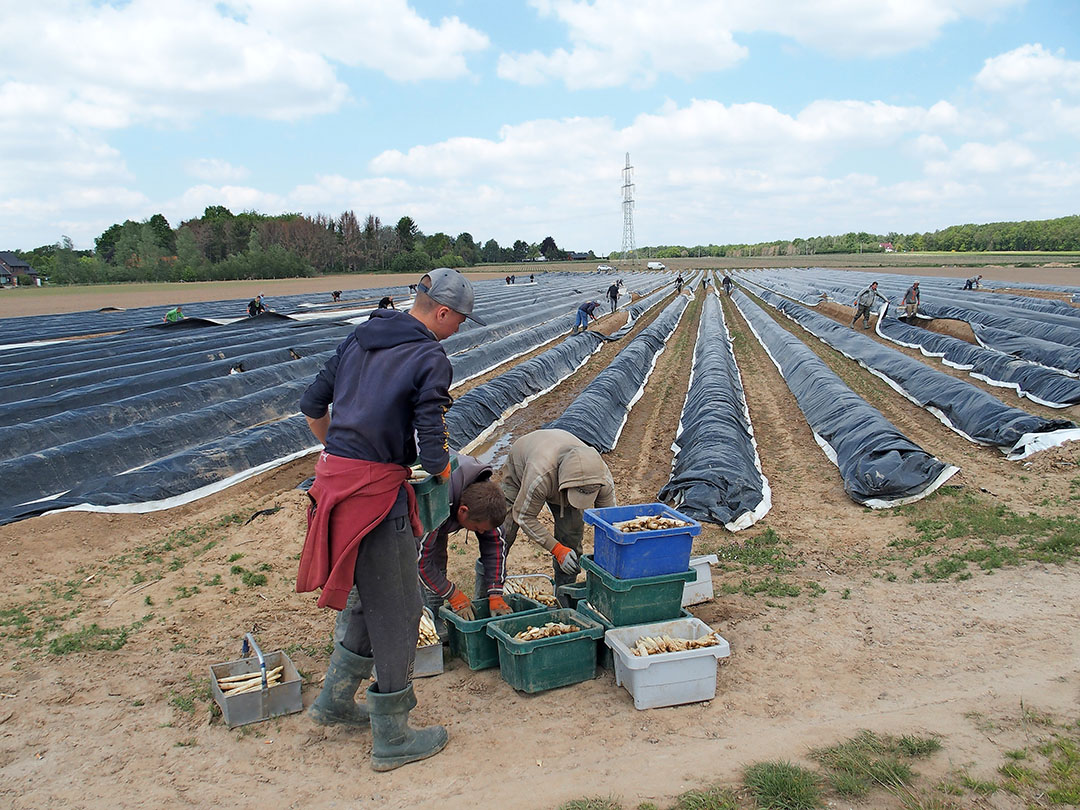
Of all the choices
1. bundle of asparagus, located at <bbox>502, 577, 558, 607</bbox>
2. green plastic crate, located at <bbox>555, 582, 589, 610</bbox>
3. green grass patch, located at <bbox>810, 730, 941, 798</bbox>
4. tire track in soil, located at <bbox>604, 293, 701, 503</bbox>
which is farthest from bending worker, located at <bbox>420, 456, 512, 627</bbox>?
tire track in soil, located at <bbox>604, 293, 701, 503</bbox>

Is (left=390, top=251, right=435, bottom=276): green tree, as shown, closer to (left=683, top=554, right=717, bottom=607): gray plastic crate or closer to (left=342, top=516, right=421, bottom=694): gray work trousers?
(left=683, top=554, right=717, bottom=607): gray plastic crate

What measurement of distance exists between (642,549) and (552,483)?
0.76 metres

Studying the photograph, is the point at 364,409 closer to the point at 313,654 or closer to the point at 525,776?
the point at 525,776

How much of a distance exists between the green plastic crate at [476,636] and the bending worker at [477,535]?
0.07 metres

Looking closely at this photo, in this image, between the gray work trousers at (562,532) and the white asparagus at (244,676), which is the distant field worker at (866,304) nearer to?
the gray work trousers at (562,532)

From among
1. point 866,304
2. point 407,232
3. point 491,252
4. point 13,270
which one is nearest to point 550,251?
point 491,252

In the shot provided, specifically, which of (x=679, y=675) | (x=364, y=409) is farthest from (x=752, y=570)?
(x=364, y=409)

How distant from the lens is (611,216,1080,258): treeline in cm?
8825

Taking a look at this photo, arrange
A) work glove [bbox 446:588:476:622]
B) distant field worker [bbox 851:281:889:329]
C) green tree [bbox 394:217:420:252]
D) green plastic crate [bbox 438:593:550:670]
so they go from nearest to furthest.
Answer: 1. green plastic crate [bbox 438:593:550:670]
2. work glove [bbox 446:588:476:622]
3. distant field worker [bbox 851:281:889:329]
4. green tree [bbox 394:217:420:252]

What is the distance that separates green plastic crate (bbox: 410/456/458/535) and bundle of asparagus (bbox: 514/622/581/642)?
109 centimetres

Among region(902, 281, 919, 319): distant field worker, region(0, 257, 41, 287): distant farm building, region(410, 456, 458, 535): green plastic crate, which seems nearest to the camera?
region(410, 456, 458, 535): green plastic crate

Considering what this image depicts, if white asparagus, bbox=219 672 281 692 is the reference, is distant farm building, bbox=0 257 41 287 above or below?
above

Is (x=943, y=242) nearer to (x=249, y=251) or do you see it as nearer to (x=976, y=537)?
(x=249, y=251)

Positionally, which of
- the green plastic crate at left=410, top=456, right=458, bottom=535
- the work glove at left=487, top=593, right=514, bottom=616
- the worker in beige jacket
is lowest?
the work glove at left=487, top=593, right=514, bottom=616
